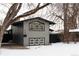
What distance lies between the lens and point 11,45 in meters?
1.00

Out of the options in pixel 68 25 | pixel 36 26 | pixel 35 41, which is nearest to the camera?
pixel 68 25

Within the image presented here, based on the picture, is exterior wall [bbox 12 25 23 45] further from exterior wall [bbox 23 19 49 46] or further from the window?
the window

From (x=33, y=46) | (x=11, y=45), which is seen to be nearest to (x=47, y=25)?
(x=33, y=46)

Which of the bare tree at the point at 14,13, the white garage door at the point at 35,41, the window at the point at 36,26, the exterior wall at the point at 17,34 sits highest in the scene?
the bare tree at the point at 14,13

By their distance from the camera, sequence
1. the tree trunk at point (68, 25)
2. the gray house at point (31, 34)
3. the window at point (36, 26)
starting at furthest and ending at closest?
the window at point (36, 26), the gray house at point (31, 34), the tree trunk at point (68, 25)

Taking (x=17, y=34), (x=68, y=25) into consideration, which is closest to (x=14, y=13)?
(x=17, y=34)

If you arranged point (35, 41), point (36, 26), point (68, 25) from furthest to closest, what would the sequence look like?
point (36, 26), point (35, 41), point (68, 25)

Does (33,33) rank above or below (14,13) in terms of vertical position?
below

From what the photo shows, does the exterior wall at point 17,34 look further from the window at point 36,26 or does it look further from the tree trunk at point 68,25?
the tree trunk at point 68,25

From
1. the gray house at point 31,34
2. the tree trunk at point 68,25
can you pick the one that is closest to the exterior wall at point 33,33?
the gray house at point 31,34

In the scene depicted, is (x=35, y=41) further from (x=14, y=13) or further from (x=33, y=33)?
(x=14, y=13)

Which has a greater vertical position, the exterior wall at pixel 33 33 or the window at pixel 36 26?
the window at pixel 36 26

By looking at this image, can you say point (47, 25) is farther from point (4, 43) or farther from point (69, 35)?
point (4, 43)

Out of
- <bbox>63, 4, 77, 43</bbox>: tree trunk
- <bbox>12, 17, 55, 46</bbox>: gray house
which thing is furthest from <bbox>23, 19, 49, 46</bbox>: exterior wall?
<bbox>63, 4, 77, 43</bbox>: tree trunk
